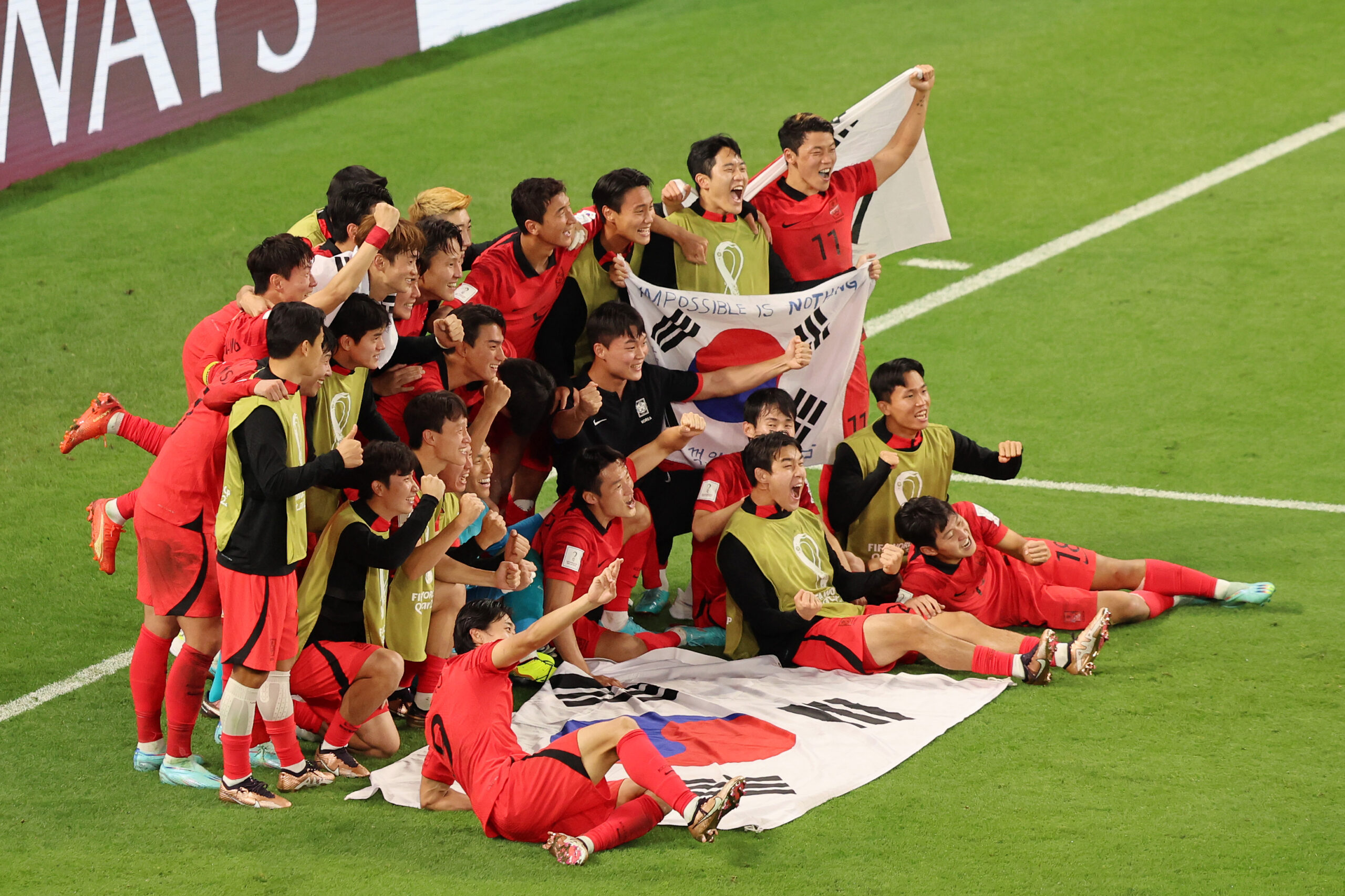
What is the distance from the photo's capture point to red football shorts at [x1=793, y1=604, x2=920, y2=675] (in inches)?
262

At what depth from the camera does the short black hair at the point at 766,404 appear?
23.6ft

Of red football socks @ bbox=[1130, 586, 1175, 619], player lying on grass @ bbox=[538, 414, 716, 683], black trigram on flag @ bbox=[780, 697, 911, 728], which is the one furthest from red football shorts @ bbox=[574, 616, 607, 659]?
red football socks @ bbox=[1130, 586, 1175, 619]

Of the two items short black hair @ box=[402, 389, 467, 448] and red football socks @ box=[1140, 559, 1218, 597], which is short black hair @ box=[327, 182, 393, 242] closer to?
short black hair @ box=[402, 389, 467, 448]

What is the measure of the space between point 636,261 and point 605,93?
821 centimetres

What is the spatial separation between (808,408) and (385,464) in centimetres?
259

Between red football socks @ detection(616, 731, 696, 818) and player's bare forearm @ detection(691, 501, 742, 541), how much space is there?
6.99 feet

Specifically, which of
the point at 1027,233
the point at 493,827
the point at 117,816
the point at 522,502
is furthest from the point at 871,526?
the point at 1027,233

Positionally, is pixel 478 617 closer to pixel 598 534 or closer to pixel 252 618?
pixel 252 618

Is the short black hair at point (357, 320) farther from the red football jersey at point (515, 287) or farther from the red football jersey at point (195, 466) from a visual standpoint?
the red football jersey at point (515, 287)

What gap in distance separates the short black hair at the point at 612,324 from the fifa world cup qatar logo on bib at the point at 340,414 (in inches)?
56.6

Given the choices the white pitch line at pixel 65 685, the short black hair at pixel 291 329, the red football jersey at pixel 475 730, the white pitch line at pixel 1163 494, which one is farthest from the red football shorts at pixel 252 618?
the white pitch line at pixel 1163 494

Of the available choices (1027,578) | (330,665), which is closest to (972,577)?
(1027,578)

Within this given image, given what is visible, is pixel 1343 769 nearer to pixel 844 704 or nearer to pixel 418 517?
pixel 844 704

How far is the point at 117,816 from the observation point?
545 centimetres
